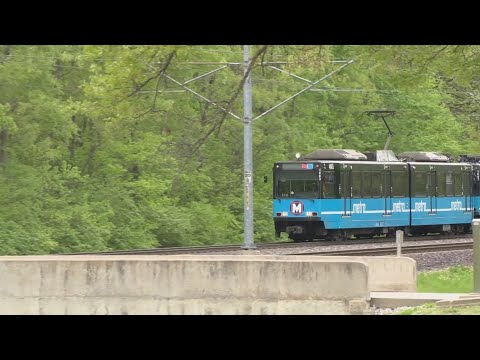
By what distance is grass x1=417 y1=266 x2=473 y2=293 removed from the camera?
24.3m

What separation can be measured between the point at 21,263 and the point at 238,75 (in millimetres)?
31397

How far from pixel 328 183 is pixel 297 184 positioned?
3.70ft

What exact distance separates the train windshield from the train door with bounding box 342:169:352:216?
1.08 meters

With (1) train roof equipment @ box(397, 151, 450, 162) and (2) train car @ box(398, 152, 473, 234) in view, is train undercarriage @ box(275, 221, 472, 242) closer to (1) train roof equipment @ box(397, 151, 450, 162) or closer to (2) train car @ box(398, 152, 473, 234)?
(2) train car @ box(398, 152, 473, 234)

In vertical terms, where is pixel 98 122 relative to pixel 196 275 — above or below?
above

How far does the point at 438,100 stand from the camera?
58969mm

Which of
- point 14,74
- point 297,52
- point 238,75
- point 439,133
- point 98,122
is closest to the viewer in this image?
point 297,52

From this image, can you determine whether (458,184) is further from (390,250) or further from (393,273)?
(393,273)

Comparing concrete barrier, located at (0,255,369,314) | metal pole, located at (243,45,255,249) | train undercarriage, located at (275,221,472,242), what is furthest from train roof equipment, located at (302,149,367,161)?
concrete barrier, located at (0,255,369,314)

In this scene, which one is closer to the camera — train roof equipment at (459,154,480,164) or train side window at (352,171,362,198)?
train side window at (352,171,362,198)

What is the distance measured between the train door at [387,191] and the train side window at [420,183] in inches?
74.2

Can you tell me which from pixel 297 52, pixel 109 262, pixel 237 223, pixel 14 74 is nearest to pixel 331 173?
pixel 237 223

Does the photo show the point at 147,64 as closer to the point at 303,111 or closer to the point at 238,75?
the point at 238,75

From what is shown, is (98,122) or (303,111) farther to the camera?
(303,111)
